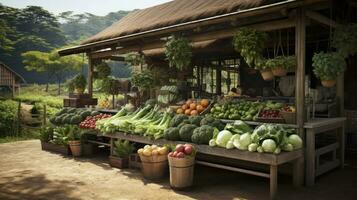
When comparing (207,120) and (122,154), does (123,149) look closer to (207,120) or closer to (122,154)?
(122,154)

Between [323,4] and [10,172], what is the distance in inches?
295

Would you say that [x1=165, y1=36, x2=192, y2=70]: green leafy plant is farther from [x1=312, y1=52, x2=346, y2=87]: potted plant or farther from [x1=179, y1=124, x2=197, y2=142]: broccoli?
[x1=312, y1=52, x2=346, y2=87]: potted plant

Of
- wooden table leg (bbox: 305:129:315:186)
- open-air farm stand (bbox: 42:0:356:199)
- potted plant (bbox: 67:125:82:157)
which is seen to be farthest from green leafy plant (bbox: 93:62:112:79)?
wooden table leg (bbox: 305:129:315:186)

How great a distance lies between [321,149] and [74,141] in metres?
6.21

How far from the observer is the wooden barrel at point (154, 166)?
21.6ft

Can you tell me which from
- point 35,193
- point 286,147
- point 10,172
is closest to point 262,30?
point 286,147

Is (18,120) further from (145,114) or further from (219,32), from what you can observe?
(219,32)

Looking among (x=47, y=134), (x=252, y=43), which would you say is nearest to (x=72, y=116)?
(x=47, y=134)

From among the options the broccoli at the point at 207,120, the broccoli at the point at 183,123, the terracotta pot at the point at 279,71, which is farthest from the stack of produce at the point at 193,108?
the terracotta pot at the point at 279,71

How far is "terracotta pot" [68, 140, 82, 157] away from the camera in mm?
8953

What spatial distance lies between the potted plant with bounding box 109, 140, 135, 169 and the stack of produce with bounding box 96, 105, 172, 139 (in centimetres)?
34

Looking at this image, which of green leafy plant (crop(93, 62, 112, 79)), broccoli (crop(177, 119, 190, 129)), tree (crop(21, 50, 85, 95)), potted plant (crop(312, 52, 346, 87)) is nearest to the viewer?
potted plant (crop(312, 52, 346, 87))

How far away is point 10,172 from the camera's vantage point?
7402 mm

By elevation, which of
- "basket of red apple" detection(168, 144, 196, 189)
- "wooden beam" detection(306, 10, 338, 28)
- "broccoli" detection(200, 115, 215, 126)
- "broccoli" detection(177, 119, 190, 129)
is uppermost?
"wooden beam" detection(306, 10, 338, 28)
